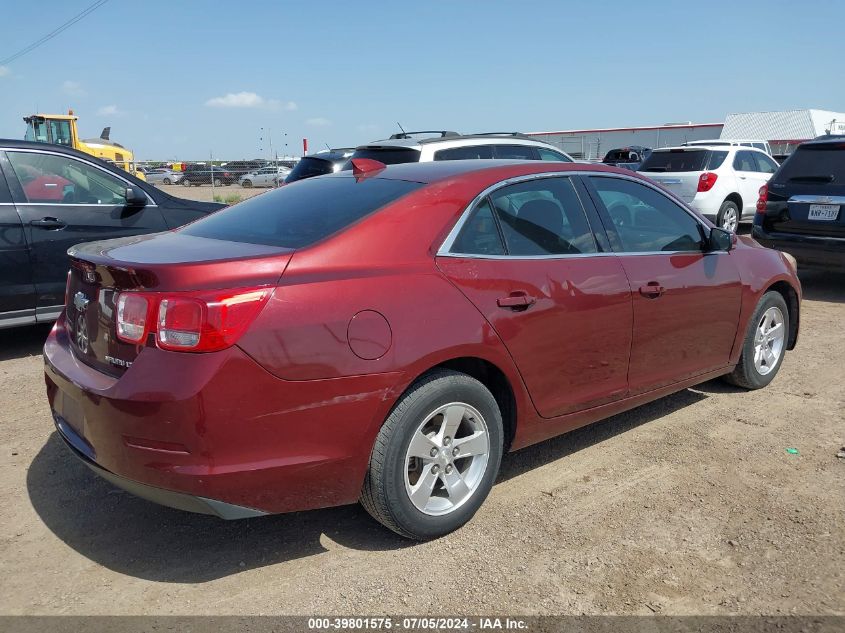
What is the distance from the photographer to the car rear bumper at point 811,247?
8.06 m

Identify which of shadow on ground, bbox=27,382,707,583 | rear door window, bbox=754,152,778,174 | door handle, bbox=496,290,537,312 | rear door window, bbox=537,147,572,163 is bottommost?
shadow on ground, bbox=27,382,707,583

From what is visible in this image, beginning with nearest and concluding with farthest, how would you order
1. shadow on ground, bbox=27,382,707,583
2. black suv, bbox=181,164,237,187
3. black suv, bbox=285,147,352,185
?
shadow on ground, bbox=27,382,707,583 < black suv, bbox=285,147,352,185 < black suv, bbox=181,164,237,187

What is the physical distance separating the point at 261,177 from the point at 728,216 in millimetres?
28684

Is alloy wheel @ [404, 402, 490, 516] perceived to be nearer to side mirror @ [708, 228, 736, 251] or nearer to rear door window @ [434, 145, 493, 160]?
side mirror @ [708, 228, 736, 251]

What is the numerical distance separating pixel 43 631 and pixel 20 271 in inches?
158

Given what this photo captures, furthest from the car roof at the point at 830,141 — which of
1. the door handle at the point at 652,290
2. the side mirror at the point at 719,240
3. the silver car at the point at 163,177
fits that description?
the silver car at the point at 163,177

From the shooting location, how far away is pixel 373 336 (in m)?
2.88

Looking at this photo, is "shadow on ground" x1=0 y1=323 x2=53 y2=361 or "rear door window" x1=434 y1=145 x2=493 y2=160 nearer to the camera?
"shadow on ground" x1=0 y1=323 x2=53 y2=361

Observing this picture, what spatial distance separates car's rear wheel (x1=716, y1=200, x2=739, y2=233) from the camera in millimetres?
13014

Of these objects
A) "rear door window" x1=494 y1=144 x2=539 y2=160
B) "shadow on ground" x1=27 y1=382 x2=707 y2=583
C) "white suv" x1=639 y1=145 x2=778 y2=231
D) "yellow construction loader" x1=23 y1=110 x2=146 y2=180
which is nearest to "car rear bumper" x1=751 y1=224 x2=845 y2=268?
"rear door window" x1=494 y1=144 x2=539 y2=160

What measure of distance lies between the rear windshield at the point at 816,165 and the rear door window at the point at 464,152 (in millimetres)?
3432

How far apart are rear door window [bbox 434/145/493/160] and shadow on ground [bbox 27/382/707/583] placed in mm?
5194

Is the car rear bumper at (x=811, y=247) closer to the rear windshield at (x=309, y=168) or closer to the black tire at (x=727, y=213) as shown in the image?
the black tire at (x=727, y=213)

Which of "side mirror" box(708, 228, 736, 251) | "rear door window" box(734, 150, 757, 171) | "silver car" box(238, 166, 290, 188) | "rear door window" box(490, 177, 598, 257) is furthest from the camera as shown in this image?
"silver car" box(238, 166, 290, 188)
